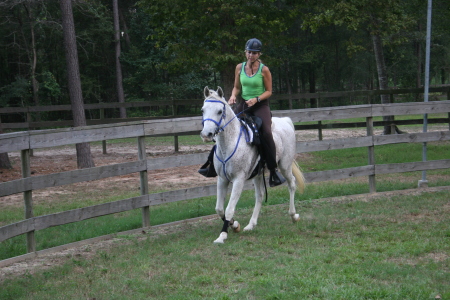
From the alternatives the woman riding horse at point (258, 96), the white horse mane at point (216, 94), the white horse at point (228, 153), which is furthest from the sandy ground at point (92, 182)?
the white horse mane at point (216, 94)

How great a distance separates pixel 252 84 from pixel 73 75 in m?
9.35

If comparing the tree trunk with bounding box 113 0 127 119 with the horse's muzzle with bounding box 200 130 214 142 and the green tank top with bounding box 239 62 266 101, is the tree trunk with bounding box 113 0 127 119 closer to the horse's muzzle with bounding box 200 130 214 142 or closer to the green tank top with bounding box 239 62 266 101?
the green tank top with bounding box 239 62 266 101

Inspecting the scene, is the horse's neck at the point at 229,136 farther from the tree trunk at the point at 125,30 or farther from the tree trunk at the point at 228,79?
→ the tree trunk at the point at 125,30

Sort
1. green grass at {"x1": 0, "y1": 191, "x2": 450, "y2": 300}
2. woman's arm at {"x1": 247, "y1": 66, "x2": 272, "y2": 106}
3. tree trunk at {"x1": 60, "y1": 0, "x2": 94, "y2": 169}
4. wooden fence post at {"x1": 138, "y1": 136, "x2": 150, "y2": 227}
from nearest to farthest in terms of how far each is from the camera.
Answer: green grass at {"x1": 0, "y1": 191, "x2": 450, "y2": 300}, woman's arm at {"x1": 247, "y1": 66, "x2": 272, "y2": 106}, wooden fence post at {"x1": 138, "y1": 136, "x2": 150, "y2": 227}, tree trunk at {"x1": 60, "y1": 0, "x2": 94, "y2": 169}

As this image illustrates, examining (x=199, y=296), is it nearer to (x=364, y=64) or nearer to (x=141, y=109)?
(x=141, y=109)

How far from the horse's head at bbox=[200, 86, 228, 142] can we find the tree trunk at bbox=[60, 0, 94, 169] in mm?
8741

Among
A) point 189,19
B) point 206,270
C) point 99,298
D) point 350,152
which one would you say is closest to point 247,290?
point 206,270

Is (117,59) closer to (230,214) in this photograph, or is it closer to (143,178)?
(143,178)

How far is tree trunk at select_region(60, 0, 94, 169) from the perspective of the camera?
47.9 ft

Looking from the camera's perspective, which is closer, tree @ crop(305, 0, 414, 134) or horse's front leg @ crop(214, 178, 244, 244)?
horse's front leg @ crop(214, 178, 244, 244)

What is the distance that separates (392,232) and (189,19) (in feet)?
39.9

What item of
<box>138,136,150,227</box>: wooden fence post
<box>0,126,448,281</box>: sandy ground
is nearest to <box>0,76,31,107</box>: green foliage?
<box>0,126,448,281</box>: sandy ground

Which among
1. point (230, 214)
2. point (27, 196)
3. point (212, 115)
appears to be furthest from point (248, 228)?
point (27, 196)

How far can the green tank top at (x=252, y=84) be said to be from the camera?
7.18 metres
